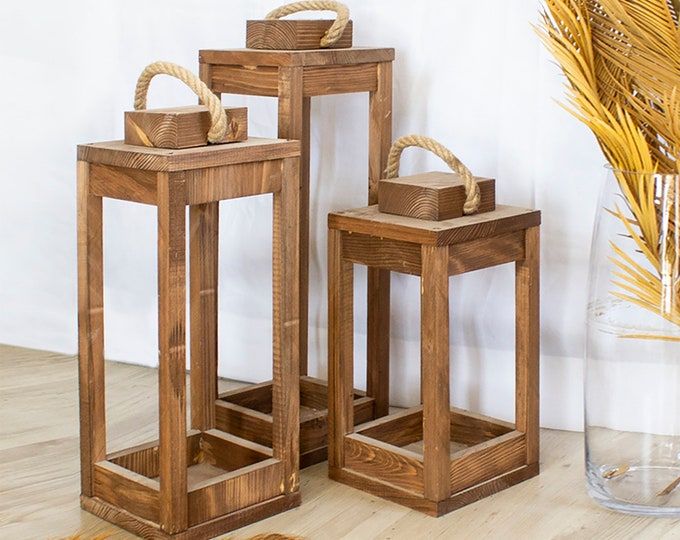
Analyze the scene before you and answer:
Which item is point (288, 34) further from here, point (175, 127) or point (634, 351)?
point (634, 351)

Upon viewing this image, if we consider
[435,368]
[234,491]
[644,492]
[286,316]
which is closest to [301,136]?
[286,316]

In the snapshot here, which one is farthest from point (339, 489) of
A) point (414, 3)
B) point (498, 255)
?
point (414, 3)

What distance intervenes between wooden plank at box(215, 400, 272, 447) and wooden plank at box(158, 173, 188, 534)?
326 mm

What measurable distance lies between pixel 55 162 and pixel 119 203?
0.61 feet

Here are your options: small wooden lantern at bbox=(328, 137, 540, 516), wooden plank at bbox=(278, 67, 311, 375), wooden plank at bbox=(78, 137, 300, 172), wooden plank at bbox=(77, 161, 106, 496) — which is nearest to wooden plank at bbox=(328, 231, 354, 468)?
small wooden lantern at bbox=(328, 137, 540, 516)

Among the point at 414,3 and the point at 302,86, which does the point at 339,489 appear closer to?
the point at 302,86

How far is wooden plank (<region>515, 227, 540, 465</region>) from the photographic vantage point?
5.60 ft

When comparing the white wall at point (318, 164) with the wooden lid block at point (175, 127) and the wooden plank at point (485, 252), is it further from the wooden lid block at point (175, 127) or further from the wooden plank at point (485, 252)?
→ the wooden lid block at point (175, 127)

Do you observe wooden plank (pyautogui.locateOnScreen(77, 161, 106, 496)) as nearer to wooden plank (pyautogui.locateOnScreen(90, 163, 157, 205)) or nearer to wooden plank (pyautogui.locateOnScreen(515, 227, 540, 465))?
wooden plank (pyautogui.locateOnScreen(90, 163, 157, 205))

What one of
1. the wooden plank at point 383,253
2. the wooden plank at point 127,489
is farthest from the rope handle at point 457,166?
the wooden plank at point 127,489

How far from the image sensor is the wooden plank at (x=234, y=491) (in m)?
1.53

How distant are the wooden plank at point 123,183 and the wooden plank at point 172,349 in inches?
1.3

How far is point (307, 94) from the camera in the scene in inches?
69.9

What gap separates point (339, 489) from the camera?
173cm
